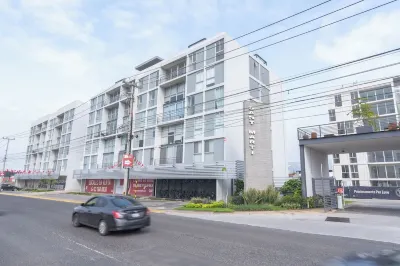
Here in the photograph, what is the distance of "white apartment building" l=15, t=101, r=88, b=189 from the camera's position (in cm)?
5288

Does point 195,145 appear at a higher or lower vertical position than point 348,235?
higher

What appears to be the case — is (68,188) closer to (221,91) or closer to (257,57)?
(221,91)

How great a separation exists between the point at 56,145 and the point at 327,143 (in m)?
59.9

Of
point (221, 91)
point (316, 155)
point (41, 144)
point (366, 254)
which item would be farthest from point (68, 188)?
point (366, 254)

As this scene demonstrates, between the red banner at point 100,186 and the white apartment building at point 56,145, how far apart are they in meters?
5.97

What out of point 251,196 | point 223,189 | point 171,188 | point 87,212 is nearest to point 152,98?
point 171,188

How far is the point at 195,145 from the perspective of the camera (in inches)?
1150

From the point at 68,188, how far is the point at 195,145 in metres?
31.8

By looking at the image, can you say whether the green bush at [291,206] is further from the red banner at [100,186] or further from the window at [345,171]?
the window at [345,171]

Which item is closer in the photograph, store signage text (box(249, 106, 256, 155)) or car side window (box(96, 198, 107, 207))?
car side window (box(96, 198, 107, 207))

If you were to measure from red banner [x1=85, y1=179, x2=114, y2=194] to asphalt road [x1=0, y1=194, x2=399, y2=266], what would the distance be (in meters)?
30.1

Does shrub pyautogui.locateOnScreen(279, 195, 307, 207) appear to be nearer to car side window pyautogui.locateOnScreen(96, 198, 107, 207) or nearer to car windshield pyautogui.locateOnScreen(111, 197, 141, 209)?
car windshield pyautogui.locateOnScreen(111, 197, 141, 209)

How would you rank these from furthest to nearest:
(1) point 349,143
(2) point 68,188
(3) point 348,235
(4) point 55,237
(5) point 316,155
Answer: (2) point 68,188, (5) point 316,155, (1) point 349,143, (3) point 348,235, (4) point 55,237

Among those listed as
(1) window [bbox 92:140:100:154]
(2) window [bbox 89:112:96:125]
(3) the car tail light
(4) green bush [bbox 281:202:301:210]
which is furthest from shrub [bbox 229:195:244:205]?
(2) window [bbox 89:112:96:125]
